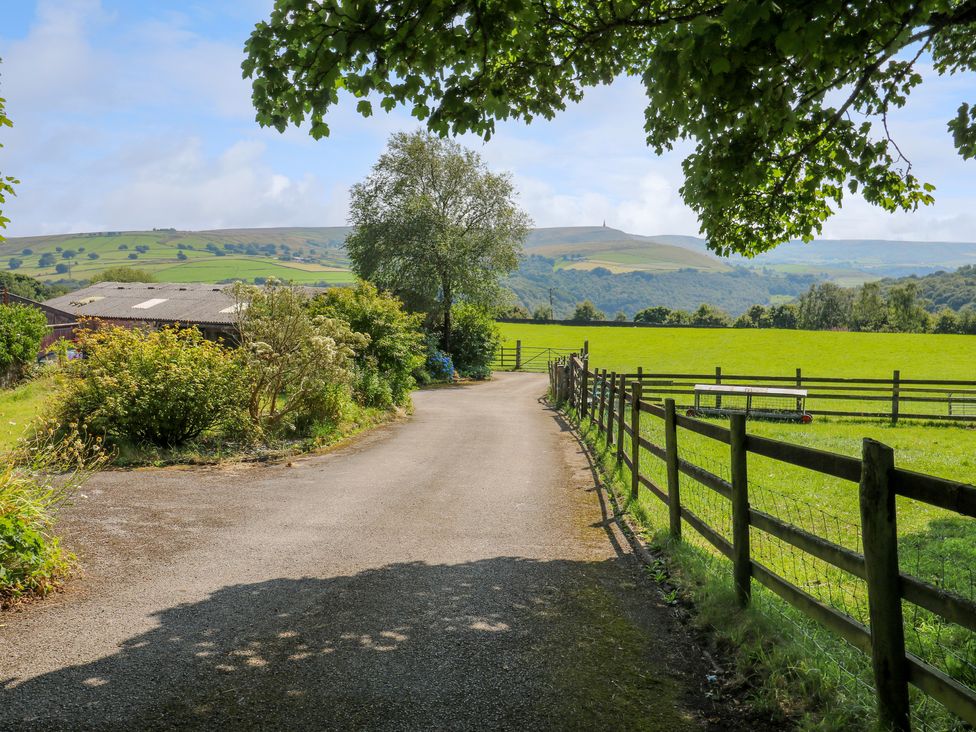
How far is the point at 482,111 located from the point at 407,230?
32179 mm

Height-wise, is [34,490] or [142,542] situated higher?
[34,490]

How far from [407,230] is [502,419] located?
20.5 m

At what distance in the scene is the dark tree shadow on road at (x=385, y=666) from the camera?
3.71 m

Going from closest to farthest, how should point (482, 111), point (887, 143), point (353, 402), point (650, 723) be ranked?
point (650, 723) < point (482, 111) < point (887, 143) < point (353, 402)

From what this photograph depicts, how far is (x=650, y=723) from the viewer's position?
370 centimetres

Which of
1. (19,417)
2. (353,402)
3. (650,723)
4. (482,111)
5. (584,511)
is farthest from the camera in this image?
(353,402)

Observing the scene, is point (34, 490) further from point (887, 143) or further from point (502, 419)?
point (502, 419)

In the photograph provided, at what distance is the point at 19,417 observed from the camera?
14719mm

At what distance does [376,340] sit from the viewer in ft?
64.5

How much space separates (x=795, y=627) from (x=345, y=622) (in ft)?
10.1

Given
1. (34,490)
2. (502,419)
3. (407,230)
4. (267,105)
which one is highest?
(407,230)

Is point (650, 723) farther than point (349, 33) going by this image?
No

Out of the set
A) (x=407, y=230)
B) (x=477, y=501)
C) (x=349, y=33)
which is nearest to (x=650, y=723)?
(x=349, y=33)

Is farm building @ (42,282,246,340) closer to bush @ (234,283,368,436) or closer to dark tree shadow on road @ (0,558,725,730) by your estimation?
bush @ (234,283,368,436)
